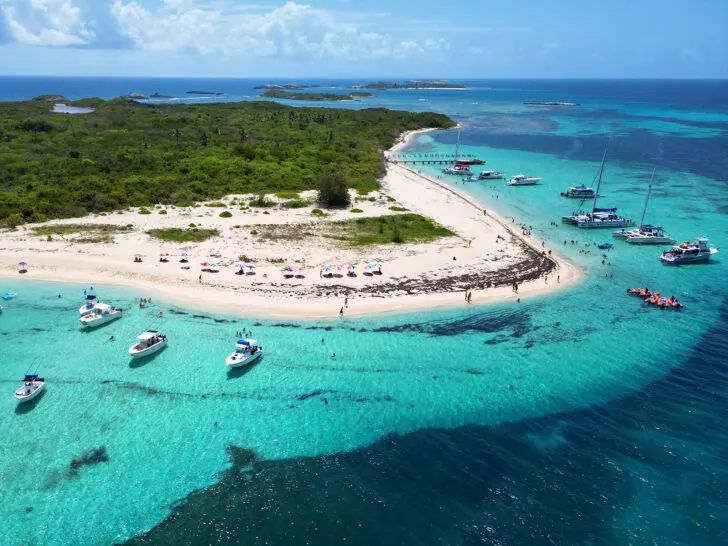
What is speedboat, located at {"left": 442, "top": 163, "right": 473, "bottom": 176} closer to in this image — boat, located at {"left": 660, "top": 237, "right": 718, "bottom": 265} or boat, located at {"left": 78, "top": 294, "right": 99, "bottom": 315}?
boat, located at {"left": 660, "top": 237, "right": 718, "bottom": 265}

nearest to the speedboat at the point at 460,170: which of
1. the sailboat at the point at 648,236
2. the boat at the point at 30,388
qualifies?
the sailboat at the point at 648,236

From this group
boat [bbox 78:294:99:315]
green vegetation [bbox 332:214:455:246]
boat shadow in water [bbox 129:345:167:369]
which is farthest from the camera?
green vegetation [bbox 332:214:455:246]

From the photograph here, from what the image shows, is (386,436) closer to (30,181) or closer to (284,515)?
(284,515)

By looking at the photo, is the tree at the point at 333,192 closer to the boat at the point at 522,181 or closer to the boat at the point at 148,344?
the boat at the point at 522,181

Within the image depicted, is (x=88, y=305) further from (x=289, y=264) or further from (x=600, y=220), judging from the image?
(x=600, y=220)

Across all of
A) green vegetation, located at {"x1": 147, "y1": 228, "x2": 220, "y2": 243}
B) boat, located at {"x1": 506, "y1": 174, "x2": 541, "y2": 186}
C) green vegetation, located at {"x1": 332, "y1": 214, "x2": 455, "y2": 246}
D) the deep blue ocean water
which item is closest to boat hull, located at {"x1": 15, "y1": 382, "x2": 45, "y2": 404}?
the deep blue ocean water

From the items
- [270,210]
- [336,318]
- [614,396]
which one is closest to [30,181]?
[270,210]
